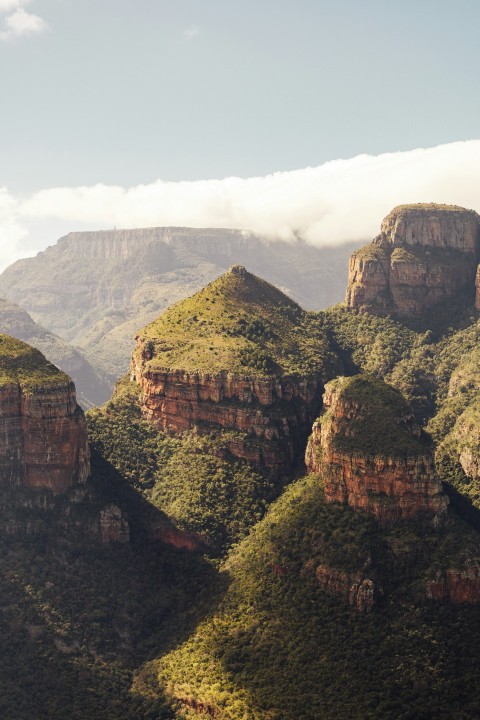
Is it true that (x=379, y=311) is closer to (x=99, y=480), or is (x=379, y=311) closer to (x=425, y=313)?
(x=425, y=313)

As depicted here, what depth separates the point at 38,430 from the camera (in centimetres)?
11344

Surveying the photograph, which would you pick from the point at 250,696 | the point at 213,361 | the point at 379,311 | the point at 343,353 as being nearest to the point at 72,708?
the point at 250,696

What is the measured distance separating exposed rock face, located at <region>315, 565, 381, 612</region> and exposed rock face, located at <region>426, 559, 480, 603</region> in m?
5.30

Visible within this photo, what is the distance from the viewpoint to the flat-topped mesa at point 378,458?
338 ft

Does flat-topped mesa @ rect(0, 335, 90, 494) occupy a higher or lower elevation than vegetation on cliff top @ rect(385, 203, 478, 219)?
lower

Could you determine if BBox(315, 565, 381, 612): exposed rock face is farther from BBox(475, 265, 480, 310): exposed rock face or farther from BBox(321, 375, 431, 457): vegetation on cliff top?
BBox(475, 265, 480, 310): exposed rock face

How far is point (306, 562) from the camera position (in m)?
104

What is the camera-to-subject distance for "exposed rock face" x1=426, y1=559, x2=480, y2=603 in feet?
316

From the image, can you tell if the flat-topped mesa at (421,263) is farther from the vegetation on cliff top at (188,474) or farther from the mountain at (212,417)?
the vegetation on cliff top at (188,474)

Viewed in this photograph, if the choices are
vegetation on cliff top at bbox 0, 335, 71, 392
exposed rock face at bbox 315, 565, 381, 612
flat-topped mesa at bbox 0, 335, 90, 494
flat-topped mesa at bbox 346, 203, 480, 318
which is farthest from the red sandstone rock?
flat-topped mesa at bbox 346, 203, 480, 318

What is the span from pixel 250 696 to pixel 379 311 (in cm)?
8618

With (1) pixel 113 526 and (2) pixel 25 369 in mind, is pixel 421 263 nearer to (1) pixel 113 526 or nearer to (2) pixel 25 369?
(2) pixel 25 369

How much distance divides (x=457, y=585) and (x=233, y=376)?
134ft

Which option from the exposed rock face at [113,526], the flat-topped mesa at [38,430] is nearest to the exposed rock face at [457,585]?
the exposed rock face at [113,526]
